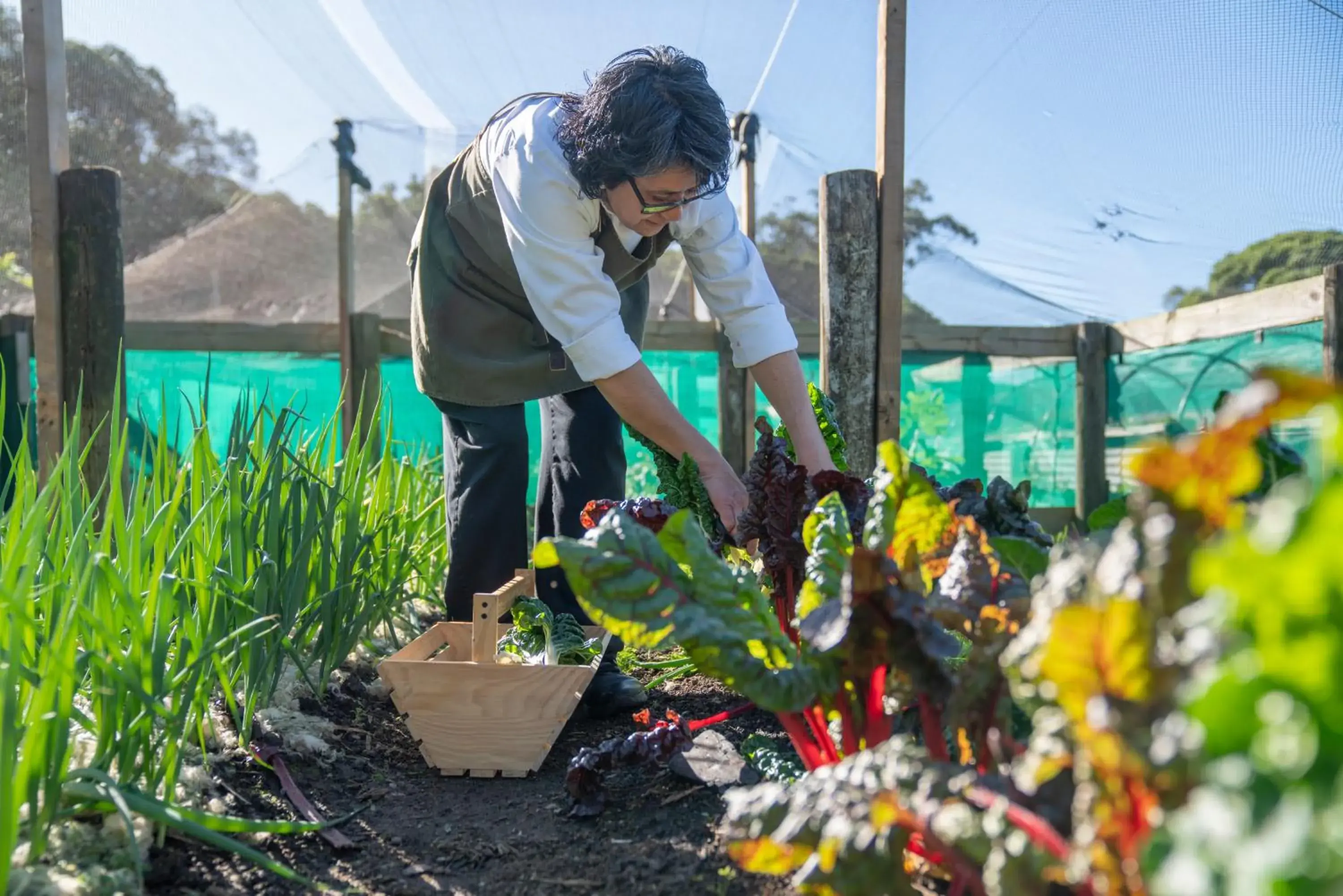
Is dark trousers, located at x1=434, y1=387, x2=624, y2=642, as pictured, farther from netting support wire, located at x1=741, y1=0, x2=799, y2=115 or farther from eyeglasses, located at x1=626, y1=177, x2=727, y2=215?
netting support wire, located at x1=741, y1=0, x2=799, y2=115

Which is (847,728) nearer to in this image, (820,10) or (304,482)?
(304,482)

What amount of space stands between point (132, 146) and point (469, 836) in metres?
7.56

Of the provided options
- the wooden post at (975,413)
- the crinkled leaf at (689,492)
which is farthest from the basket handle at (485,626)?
the wooden post at (975,413)

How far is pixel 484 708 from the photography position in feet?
5.58

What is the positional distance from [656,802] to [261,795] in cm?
59

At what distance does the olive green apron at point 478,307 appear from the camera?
2273mm

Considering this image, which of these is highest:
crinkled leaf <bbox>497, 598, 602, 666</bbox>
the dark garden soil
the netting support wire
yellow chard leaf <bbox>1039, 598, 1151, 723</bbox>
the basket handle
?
the netting support wire

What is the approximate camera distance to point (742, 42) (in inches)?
204

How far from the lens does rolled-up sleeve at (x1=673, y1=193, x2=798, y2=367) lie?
2209 mm

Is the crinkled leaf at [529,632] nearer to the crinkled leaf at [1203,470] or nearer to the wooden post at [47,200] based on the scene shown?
the crinkled leaf at [1203,470]

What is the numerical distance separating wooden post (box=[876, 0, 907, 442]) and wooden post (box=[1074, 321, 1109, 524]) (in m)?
2.54

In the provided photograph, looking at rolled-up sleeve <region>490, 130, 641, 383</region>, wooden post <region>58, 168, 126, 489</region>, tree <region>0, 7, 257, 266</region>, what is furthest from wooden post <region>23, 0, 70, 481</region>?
rolled-up sleeve <region>490, 130, 641, 383</region>

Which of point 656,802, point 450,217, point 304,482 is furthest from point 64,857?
point 450,217

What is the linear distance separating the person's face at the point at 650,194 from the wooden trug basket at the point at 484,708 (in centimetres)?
89
